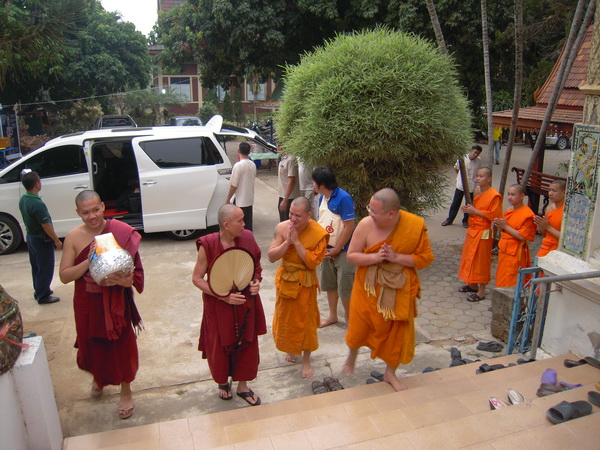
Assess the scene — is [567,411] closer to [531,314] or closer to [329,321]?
[531,314]

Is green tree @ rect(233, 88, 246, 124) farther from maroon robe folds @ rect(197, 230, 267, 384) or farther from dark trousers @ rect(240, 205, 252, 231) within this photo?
maroon robe folds @ rect(197, 230, 267, 384)

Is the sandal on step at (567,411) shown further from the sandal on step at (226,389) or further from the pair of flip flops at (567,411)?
the sandal on step at (226,389)

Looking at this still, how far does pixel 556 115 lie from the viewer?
833 centimetres

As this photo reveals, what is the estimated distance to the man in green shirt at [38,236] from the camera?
5.61 m

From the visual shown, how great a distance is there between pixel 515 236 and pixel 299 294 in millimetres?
2696

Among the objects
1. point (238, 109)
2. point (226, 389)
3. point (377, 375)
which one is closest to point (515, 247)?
point (377, 375)

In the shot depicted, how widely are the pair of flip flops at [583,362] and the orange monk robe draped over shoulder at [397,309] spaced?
1180 millimetres

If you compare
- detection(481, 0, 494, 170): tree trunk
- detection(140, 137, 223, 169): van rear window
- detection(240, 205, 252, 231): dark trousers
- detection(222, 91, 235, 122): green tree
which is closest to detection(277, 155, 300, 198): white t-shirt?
detection(240, 205, 252, 231): dark trousers

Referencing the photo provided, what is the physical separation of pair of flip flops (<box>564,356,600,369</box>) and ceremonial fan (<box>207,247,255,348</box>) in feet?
8.10

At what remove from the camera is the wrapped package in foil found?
138 inches

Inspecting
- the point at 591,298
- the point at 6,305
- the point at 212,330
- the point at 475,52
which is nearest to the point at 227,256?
the point at 212,330

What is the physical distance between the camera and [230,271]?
3.80 metres

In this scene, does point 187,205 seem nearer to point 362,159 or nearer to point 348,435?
point 362,159

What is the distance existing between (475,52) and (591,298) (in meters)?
11.7
